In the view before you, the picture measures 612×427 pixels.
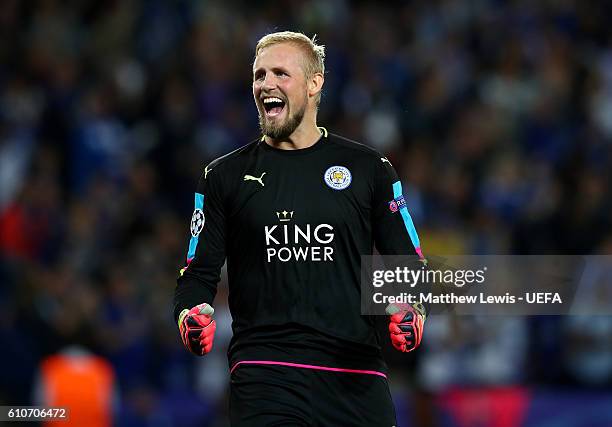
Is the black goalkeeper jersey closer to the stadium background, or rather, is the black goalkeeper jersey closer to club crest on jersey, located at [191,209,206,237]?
club crest on jersey, located at [191,209,206,237]

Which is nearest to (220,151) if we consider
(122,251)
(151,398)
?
(122,251)

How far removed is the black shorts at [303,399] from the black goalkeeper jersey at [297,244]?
0.06 m

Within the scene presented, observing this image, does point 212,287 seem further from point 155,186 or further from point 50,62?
point 50,62

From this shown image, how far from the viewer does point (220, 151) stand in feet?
37.7

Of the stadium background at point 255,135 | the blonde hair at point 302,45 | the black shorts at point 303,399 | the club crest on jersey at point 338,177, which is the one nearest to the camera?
the black shorts at point 303,399

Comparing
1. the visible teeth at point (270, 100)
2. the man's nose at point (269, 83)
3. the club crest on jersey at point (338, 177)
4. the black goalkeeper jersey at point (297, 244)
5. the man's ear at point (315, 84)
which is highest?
the man's ear at point (315, 84)

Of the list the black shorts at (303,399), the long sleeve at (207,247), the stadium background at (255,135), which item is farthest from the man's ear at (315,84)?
the stadium background at (255,135)

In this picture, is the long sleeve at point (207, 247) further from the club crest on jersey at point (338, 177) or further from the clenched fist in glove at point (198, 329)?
the club crest on jersey at point (338, 177)

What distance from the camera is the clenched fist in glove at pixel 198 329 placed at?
4582 mm

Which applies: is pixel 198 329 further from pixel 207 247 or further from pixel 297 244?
pixel 297 244

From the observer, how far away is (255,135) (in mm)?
11625

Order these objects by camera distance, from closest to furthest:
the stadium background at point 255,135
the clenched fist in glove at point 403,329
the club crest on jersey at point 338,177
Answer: the clenched fist in glove at point 403,329
the club crest on jersey at point 338,177
the stadium background at point 255,135

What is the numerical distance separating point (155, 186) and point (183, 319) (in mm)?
6543

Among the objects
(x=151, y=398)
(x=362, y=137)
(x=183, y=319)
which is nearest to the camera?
(x=183, y=319)
